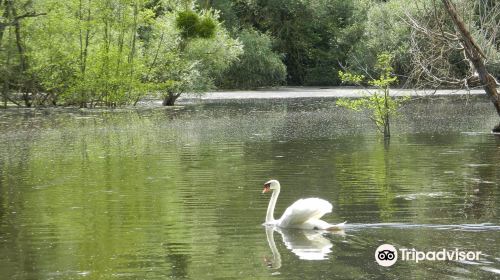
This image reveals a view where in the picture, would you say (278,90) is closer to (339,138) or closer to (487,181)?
(339,138)

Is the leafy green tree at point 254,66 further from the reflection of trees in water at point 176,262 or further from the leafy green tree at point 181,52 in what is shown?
the reflection of trees in water at point 176,262

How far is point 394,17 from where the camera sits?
61.8 meters

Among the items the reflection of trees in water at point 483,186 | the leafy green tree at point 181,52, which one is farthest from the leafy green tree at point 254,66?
the reflection of trees in water at point 483,186

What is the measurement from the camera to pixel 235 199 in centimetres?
1664

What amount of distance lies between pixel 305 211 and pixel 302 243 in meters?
0.75

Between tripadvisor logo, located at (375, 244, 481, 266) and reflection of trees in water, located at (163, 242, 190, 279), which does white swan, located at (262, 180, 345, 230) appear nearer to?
tripadvisor logo, located at (375, 244, 481, 266)

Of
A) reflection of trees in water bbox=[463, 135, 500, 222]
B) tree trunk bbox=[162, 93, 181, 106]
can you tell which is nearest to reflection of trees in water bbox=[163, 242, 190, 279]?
reflection of trees in water bbox=[463, 135, 500, 222]

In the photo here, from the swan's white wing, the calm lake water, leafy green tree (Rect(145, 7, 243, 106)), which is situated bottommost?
leafy green tree (Rect(145, 7, 243, 106))

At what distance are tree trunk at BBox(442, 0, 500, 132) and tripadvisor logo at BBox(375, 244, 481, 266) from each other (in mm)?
15592

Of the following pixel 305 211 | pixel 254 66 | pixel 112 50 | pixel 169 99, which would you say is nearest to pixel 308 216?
pixel 305 211

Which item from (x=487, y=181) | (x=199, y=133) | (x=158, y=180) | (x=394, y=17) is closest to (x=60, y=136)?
(x=199, y=133)

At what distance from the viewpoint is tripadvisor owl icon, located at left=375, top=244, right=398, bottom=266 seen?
438 inches

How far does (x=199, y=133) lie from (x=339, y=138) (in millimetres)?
5147

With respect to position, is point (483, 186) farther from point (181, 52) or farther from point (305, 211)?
point (181, 52)
